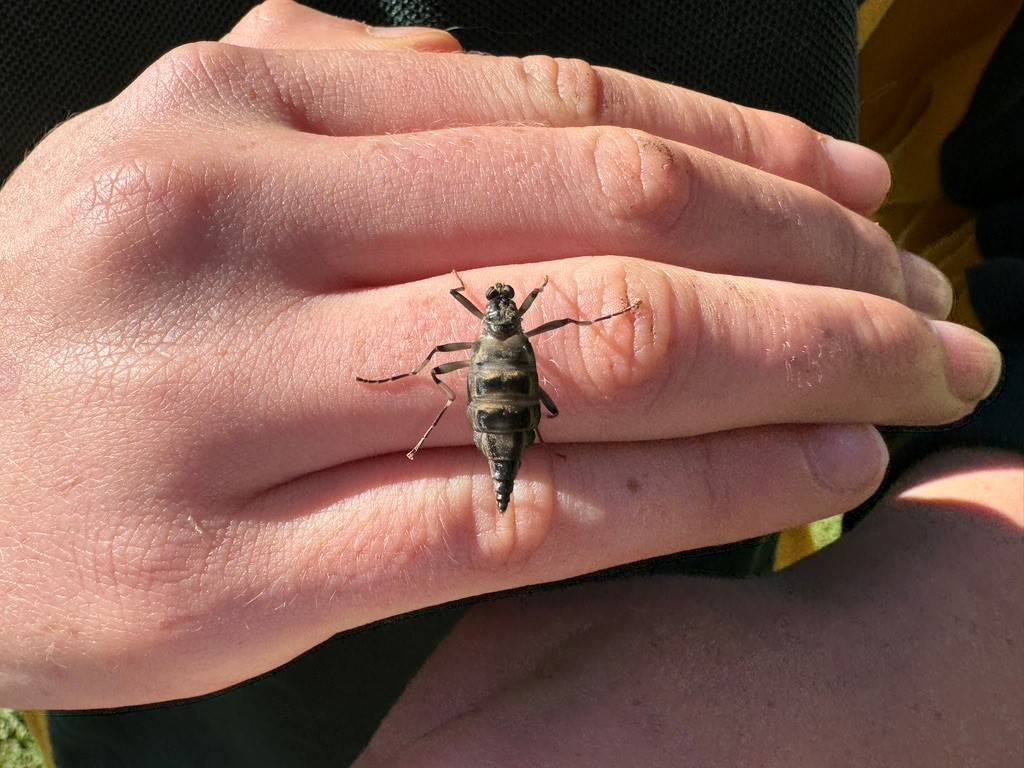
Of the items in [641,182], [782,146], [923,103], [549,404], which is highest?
[641,182]

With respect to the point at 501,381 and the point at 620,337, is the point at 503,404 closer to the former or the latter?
the point at 501,381

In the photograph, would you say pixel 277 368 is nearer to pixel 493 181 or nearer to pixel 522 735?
pixel 493 181

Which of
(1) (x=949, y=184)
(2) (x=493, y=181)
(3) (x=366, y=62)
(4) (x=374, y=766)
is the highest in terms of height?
(3) (x=366, y=62)

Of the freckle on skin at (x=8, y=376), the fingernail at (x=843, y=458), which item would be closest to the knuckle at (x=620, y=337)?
the fingernail at (x=843, y=458)

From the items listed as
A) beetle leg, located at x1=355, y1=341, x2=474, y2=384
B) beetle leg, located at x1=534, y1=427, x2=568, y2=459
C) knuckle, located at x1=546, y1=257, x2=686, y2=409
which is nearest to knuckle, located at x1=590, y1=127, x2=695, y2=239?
knuckle, located at x1=546, y1=257, x2=686, y2=409

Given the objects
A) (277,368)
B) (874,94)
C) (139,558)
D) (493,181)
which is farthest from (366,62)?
(874,94)

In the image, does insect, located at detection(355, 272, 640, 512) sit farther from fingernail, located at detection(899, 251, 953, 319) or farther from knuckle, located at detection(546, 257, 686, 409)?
fingernail, located at detection(899, 251, 953, 319)

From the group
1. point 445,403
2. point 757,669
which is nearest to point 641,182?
point 445,403

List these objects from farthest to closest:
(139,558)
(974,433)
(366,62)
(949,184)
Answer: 1. (949,184)
2. (974,433)
3. (366,62)
4. (139,558)
